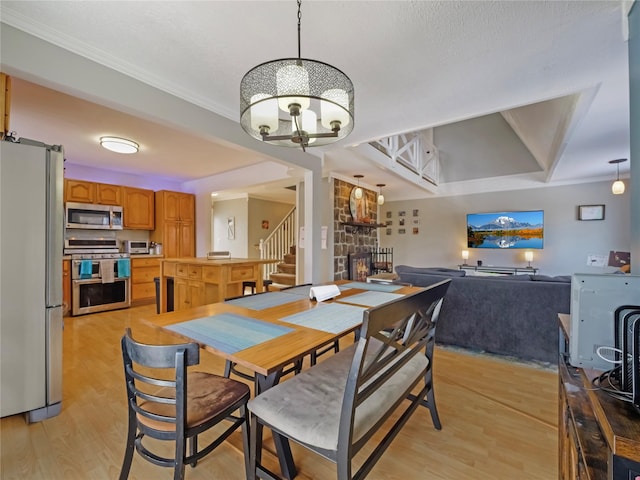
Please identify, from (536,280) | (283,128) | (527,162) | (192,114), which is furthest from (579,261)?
(192,114)

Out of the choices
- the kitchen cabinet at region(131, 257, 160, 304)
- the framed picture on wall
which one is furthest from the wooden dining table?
the framed picture on wall

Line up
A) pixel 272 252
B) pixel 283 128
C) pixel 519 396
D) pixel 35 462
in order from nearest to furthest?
1. pixel 35 462
2. pixel 283 128
3. pixel 519 396
4. pixel 272 252

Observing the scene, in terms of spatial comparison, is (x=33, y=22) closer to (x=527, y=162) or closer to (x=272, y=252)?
(x=272, y=252)

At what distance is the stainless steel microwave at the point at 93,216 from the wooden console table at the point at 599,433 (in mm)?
5801

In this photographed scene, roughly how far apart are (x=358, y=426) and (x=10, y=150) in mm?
2453

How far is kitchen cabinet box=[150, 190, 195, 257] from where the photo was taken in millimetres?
5320

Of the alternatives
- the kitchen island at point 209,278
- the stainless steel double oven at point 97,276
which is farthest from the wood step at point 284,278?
the stainless steel double oven at point 97,276

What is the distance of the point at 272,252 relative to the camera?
262 inches

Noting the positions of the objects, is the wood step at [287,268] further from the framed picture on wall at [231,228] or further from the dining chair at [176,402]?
the dining chair at [176,402]

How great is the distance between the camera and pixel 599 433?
77 centimetres

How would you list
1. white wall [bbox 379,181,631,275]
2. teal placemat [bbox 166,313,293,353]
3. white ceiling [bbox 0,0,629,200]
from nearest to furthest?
teal placemat [bbox 166,313,293,353], white ceiling [bbox 0,0,629,200], white wall [bbox 379,181,631,275]

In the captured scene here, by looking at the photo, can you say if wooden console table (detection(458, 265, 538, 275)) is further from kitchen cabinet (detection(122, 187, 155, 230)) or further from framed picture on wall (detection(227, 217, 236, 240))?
kitchen cabinet (detection(122, 187, 155, 230))

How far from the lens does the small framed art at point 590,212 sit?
5.37 m

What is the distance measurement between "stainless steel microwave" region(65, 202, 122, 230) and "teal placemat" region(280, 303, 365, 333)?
186 inches
